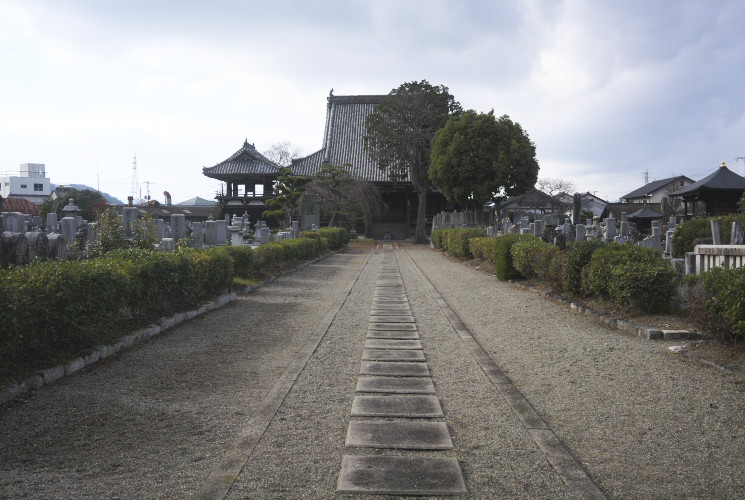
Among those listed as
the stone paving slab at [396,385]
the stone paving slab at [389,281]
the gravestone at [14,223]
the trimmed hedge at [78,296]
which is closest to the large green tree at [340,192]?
the stone paving slab at [389,281]

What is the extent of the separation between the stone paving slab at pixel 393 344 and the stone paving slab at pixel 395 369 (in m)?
0.81

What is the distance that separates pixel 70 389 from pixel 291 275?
37.9 ft

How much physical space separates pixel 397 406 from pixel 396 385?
0.65 meters

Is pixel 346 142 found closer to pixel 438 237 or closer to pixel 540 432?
pixel 438 237

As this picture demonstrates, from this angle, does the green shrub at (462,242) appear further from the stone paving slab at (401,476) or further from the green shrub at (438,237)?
the stone paving slab at (401,476)

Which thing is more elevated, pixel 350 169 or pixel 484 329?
pixel 350 169

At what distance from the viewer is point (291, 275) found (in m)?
16.6

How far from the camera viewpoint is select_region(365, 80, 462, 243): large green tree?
35531 millimetres

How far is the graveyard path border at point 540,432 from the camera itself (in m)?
3.32

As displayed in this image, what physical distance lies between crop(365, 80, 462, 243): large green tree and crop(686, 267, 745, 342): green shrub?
96.2 ft

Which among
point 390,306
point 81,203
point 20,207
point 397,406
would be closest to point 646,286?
point 390,306

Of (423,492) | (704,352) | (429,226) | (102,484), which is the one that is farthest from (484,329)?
(429,226)

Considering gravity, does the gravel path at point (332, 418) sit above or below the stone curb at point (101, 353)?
below

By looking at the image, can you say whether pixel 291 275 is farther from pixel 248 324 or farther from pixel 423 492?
pixel 423 492
